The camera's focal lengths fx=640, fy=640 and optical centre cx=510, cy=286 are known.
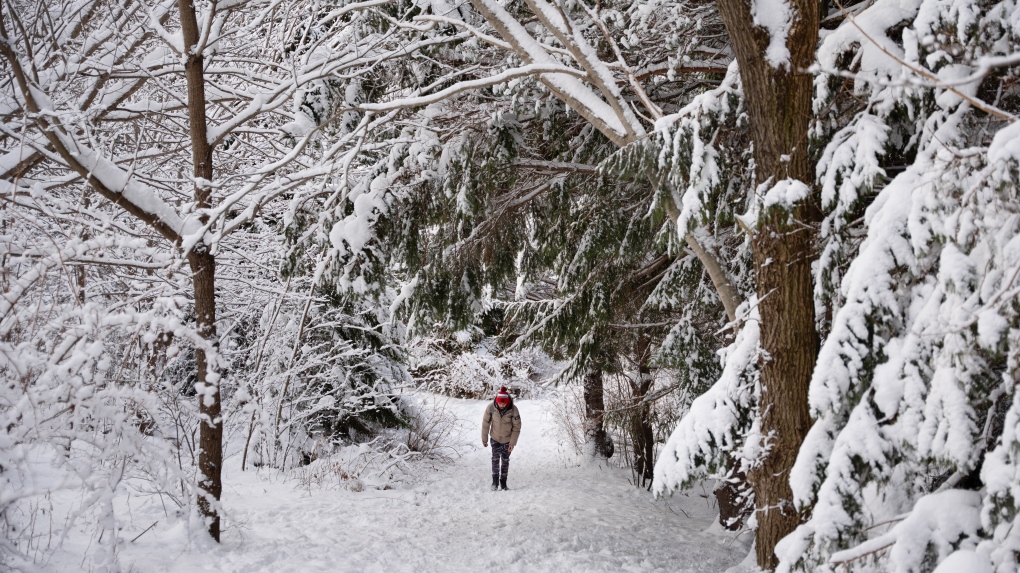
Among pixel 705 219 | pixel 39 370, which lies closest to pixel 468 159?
pixel 705 219

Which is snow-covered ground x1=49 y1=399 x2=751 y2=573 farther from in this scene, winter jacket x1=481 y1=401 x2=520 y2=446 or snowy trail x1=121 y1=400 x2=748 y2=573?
winter jacket x1=481 y1=401 x2=520 y2=446

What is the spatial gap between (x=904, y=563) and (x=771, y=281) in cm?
146

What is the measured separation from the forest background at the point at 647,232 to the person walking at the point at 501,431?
5.18 feet

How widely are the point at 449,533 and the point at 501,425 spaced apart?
2.83m

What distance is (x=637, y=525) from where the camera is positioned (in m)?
6.98

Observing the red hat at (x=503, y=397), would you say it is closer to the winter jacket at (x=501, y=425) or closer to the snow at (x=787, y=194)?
the winter jacket at (x=501, y=425)

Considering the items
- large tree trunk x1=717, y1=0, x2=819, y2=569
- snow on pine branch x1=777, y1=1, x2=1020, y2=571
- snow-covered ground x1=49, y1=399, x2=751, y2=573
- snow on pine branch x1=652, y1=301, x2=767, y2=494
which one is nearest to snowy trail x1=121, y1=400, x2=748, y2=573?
snow-covered ground x1=49, y1=399, x2=751, y2=573

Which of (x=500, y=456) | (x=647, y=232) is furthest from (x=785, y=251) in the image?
(x=500, y=456)

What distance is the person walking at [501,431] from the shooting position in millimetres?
8984

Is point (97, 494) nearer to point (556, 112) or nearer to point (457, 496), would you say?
point (556, 112)

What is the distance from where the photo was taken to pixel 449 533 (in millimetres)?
6254

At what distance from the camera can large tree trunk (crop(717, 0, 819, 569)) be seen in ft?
10.8

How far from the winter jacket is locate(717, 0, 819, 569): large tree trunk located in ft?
19.2

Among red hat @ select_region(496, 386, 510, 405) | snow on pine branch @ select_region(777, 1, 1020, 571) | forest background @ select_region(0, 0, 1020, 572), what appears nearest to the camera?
snow on pine branch @ select_region(777, 1, 1020, 571)
